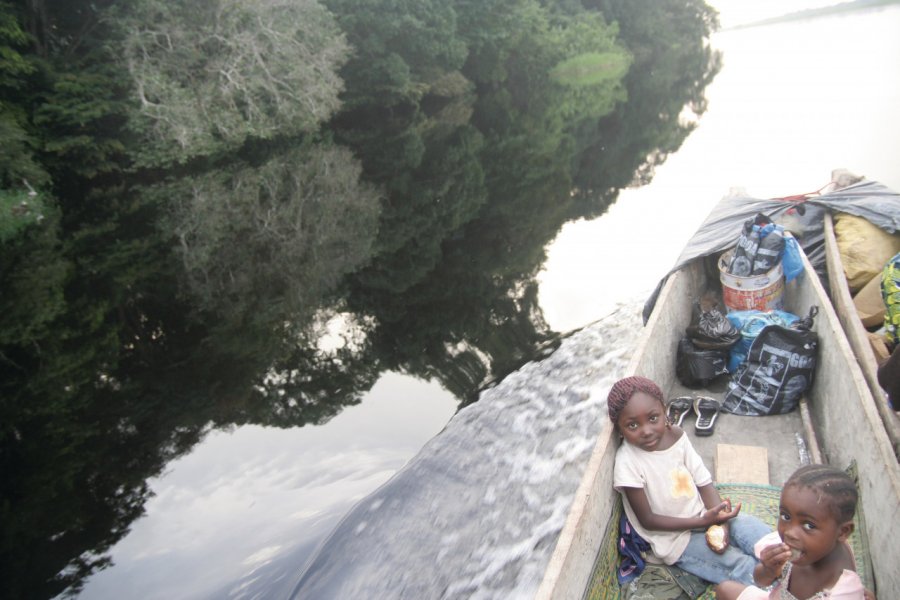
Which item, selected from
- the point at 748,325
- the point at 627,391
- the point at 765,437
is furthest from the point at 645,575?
the point at 748,325

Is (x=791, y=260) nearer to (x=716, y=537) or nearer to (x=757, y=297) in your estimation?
(x=757, y=297)

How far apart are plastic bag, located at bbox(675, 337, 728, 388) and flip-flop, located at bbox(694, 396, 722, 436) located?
271 millimetres

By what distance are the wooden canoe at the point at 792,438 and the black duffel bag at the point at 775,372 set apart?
0.07m

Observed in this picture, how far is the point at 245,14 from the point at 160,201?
577 centimetres

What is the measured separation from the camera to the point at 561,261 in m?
13.8

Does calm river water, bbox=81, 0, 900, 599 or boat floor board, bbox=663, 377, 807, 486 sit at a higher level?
calm river water, bbox=81, 0, 900, 599

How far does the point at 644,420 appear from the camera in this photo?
3.64 m

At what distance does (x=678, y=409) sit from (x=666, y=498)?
1855 mm

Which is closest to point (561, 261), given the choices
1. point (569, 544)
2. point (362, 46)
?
point (569, 544)

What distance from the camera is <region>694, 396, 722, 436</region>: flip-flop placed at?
5086 mm

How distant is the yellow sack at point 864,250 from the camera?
6.36 meters

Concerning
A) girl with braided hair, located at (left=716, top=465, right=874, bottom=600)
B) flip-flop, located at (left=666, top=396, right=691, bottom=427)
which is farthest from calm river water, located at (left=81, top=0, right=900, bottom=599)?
girl with braided hair, located at (left=716, top=465, right=874, bottom=600)

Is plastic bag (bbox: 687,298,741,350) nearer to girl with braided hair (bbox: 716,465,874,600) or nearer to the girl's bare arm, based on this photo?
the girl's bare arm

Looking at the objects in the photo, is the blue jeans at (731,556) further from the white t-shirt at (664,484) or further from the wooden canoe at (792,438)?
the wooden canoe at (792,438)
